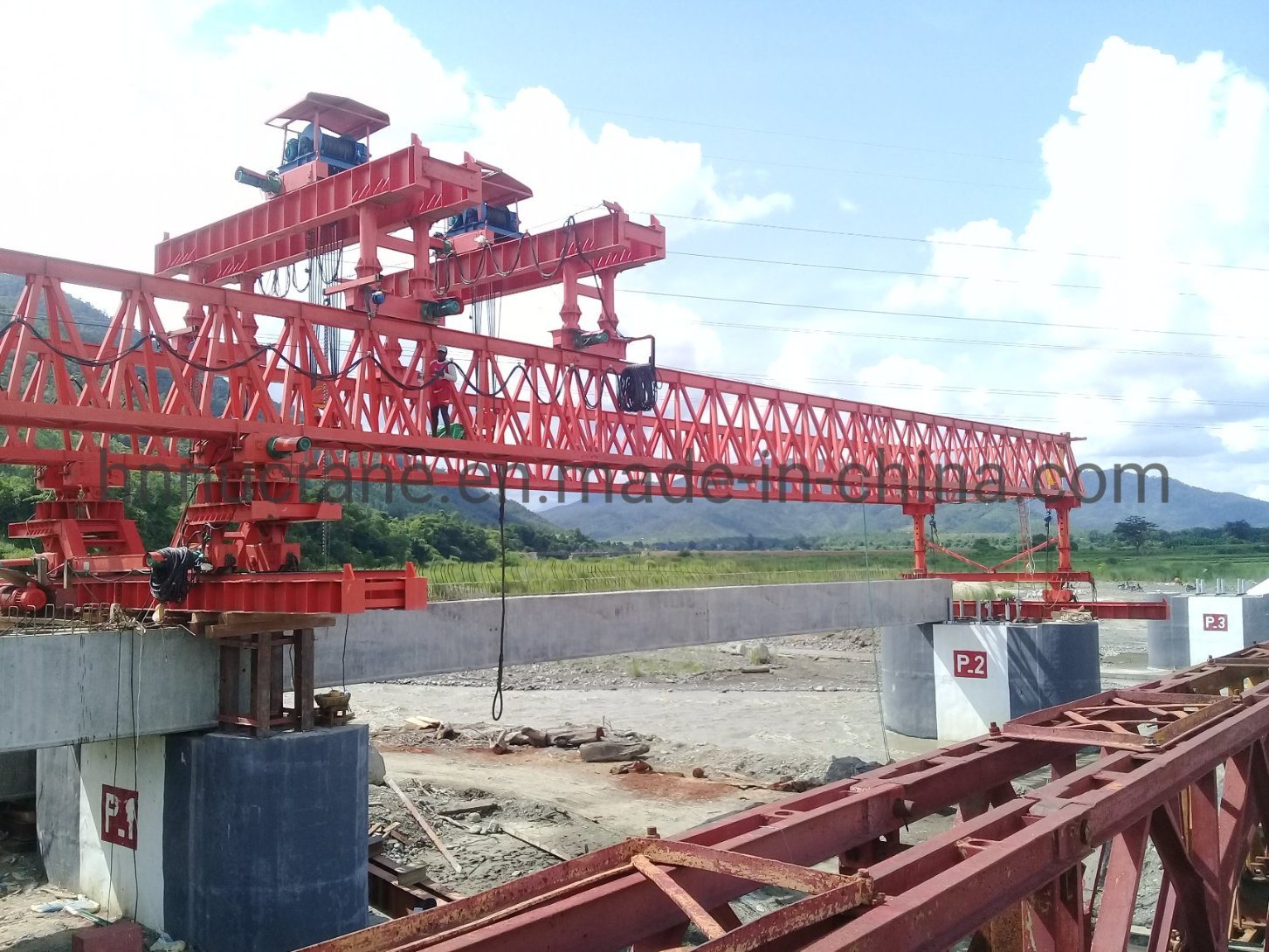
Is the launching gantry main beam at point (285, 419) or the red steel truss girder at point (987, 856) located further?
the launching gantry main beam at point (285, 419)

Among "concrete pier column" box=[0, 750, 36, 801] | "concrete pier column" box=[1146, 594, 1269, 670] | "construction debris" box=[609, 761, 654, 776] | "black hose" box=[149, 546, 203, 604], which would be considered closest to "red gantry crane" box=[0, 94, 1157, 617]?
"black hose" box=[149, 546, 203, 604]

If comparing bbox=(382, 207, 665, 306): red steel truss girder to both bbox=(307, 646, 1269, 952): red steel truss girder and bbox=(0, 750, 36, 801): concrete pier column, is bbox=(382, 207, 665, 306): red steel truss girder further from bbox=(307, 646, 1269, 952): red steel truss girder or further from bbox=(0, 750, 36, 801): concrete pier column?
bbox=(307, 646, 1269, 952): red steel truss girder

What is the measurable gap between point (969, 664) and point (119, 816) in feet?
76.5

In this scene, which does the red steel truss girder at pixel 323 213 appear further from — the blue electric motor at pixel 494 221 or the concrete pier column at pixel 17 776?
the concrete pier column at pixel 17 776

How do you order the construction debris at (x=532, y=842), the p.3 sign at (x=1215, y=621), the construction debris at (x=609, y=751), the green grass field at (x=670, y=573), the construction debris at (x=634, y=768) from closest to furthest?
the construction debris at (x=532, y=842)
the green grass field at (x=670, y=573)
the construction debris at (x=634, y=768)
the construction debris at (x=609, y=751)
the p.3 sign at (x=1215, y=621)

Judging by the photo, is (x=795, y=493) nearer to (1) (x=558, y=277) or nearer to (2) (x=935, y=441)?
(2) (x=935, y=441)

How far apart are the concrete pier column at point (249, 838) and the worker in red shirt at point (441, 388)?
514 cm

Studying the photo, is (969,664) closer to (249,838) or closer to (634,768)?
(634,768)

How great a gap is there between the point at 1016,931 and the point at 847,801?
96cm

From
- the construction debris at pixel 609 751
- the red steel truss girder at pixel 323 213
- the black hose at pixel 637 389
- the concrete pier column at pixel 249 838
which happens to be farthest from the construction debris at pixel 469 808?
the red steel truss girder at pixel 323 213

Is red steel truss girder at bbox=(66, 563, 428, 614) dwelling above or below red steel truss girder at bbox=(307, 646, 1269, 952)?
above

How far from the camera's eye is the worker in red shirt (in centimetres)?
1506

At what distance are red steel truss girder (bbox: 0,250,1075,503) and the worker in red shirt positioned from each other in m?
0.20

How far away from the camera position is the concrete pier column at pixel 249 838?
38.2 feet
